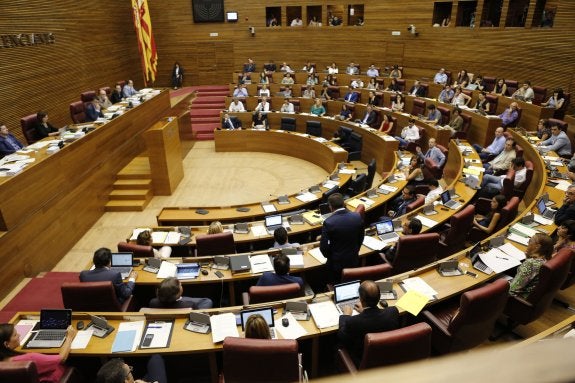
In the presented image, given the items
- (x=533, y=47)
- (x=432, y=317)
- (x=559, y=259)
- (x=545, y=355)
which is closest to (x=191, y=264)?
(x=432, y=317)

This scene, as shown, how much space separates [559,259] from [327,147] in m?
6.64

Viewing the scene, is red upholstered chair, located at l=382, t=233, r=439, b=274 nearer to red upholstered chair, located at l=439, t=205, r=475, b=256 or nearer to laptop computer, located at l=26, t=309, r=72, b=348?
red upholstered chair, located at l=439, t=205, r=475, b=256

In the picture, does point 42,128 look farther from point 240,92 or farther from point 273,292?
point 240,92

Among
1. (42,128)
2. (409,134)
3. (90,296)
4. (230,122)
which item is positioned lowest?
(230,122)

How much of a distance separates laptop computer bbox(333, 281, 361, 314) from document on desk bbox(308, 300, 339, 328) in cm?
7

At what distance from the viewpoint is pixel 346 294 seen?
11.6 ft

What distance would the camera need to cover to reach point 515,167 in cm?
628

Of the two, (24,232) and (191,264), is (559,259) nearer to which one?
(191,264)

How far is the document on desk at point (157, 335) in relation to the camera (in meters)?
3.12

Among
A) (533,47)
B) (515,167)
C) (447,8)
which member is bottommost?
(515,167)

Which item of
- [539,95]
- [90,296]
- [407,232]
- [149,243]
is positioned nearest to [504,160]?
[539,95]

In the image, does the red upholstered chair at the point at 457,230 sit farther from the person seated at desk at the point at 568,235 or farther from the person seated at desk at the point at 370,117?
the person seated at desk at the point at 370,117

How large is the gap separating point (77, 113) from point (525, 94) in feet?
34.3

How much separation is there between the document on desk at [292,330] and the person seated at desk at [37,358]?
163 cm
